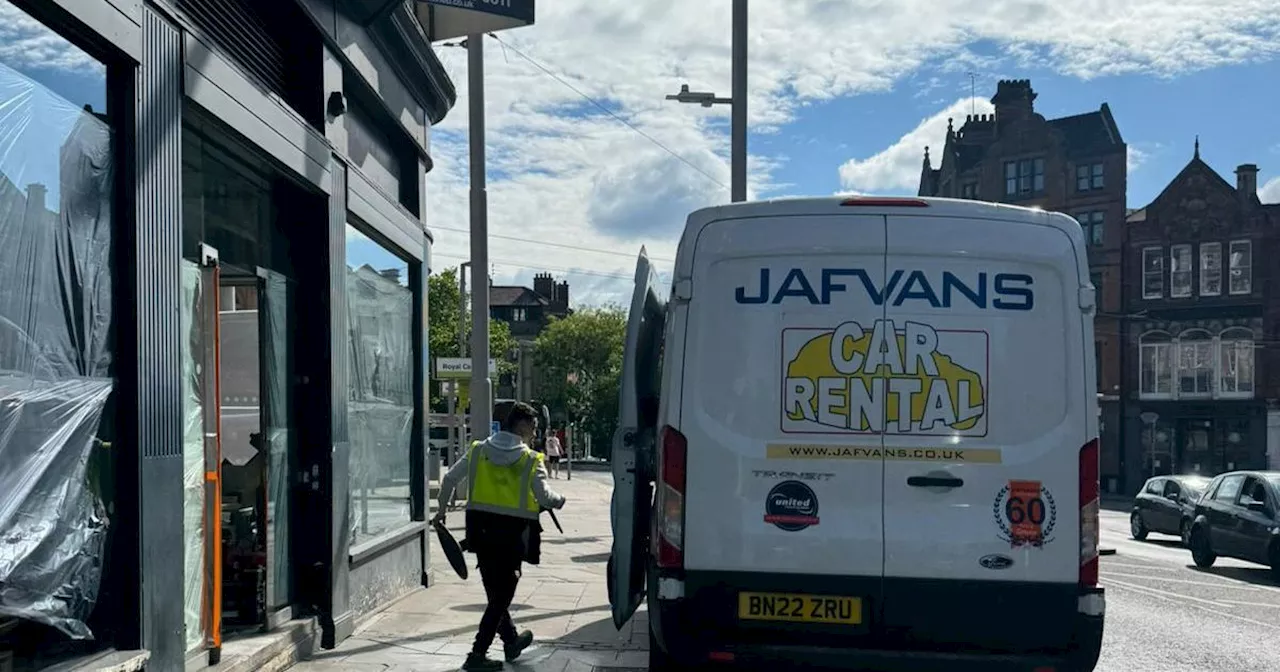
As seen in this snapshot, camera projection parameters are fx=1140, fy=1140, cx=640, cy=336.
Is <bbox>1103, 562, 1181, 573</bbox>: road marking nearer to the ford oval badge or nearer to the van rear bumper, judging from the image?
the van rear bumper

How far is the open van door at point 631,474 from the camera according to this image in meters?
5.84

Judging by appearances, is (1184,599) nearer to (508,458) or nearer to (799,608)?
(508,458)

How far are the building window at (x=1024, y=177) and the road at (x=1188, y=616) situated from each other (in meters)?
36.1

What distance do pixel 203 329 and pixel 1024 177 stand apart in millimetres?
50263

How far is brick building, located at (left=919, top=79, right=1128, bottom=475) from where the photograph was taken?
47.8 metres

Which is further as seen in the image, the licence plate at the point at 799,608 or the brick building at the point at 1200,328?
the brick building at the point at 1200,328

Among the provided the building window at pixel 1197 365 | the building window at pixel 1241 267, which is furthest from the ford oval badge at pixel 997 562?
the building window at pixel 1241 267

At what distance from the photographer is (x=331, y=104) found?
7.73m

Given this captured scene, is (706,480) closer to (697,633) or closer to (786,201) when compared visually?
(697,633)

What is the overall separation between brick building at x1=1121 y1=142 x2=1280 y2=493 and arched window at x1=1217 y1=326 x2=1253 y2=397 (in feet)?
0.13

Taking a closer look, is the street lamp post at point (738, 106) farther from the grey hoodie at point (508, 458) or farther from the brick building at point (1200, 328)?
the brick building at point (1200, 328)

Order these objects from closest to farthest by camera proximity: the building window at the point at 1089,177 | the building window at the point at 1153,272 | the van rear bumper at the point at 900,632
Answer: the van rear bumper at the point at 900,632 < the building window at the point at 1153,272 < the building window at the point at 1089,177

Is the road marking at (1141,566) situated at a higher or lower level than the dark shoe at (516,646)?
lower

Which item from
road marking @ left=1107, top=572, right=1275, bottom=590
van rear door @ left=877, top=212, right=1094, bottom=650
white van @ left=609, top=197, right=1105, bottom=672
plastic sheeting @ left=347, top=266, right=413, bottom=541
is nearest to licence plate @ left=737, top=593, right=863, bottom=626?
white van @ left=609, top=197, right=1105, bottom=672
